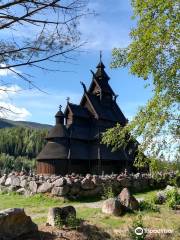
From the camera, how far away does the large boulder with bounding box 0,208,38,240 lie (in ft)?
33.0

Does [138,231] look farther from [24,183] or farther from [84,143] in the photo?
[84,143]

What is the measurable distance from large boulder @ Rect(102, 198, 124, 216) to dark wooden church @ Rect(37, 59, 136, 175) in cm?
1961

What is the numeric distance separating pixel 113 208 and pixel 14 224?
4803mm

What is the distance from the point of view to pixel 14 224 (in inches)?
402

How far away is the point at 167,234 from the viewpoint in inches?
448

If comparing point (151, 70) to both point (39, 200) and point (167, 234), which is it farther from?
point (39, 200)

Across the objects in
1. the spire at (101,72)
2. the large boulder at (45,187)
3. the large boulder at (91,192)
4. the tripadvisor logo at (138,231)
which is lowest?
the tripadvisor logo at (138,231)

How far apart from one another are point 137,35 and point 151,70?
→ 1.61 metres

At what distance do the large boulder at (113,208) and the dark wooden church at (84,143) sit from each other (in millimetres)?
19614

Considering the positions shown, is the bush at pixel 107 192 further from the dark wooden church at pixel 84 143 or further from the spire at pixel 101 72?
the spire at pixel 101 72

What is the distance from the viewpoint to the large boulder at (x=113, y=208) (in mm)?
13898

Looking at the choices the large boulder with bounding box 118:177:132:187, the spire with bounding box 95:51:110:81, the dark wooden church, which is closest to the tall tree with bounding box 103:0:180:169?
the large boulder with bounding box 118:177:132:187

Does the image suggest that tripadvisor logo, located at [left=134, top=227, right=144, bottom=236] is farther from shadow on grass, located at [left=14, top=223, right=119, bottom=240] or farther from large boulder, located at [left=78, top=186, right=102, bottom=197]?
large boulder, located at [left=78, top=186, right=102, bottom=197]

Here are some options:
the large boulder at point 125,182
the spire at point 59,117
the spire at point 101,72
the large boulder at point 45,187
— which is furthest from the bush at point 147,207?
the spire at point 101,72
